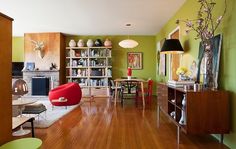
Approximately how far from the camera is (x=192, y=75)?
3998 millimetres

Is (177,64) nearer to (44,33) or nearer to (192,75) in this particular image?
(192,75)

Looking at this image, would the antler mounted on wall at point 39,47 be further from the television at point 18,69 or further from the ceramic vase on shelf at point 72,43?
the ceramic vase on shelf at point 72,43

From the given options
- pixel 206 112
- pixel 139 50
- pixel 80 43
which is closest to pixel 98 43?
pixel 80 43

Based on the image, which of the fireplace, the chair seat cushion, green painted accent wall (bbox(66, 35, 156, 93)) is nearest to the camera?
the chair seat cushion

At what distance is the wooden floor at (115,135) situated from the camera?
285 centimetres

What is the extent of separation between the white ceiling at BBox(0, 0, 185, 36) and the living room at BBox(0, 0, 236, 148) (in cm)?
2

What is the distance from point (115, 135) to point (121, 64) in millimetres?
5552

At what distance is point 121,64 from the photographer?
866 cm

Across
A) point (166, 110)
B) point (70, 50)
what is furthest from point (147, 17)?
point (70, 50)

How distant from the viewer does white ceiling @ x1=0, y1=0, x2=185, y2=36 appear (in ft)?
15.2

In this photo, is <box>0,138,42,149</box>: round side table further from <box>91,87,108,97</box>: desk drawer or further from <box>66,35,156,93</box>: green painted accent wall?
<box>66,35,156,93</box>: green painted accent wall

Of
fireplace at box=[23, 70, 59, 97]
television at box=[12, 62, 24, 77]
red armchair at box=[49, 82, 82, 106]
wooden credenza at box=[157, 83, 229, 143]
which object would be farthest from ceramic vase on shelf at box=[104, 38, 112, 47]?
wooden credenza at box=[157, 83, 229, 143]

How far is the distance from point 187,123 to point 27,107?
318 cm

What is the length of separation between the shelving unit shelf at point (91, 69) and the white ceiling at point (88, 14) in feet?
3.37
